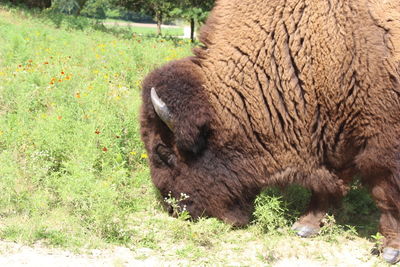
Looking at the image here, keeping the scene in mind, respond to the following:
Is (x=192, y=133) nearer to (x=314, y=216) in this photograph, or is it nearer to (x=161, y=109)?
(x=161, y=109)

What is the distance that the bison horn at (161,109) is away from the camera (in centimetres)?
473

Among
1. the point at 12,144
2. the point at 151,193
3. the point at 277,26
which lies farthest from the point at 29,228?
the point at 277,26

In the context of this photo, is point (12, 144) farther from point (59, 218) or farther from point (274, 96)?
point (274, 96)

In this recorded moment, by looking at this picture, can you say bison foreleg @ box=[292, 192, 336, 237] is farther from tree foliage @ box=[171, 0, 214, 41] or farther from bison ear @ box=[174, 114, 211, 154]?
tree foliage @ box=[171, 0, 214, 41]

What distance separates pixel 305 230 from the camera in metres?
5.10

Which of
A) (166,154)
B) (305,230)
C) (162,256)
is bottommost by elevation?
(305,230)

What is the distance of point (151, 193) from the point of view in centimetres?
561

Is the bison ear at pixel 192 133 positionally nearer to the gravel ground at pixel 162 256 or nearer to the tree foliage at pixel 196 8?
the gravel ground at pixel 162 256

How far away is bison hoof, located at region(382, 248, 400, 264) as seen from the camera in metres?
4.45

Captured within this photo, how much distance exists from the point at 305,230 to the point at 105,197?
Result: 209cm

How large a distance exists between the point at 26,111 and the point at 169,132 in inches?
114

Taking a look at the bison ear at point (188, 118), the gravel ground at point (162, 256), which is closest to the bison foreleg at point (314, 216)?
the gravel ground at point (162, 256)

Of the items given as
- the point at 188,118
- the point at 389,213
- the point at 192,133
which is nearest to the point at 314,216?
the point at 389,213

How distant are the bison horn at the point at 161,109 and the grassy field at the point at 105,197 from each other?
804 millimetres
